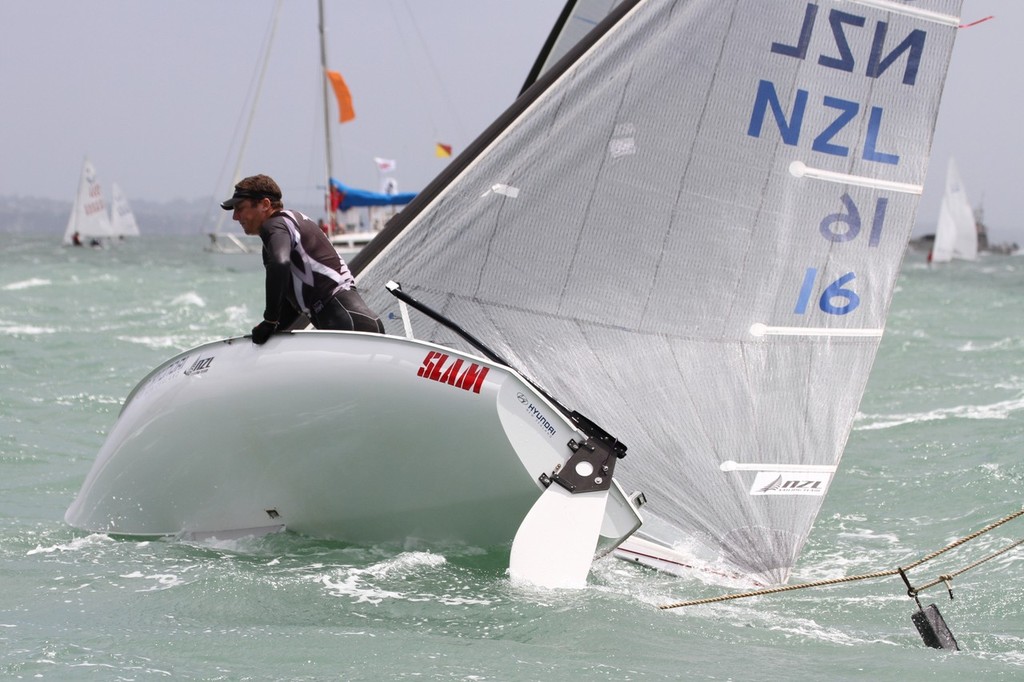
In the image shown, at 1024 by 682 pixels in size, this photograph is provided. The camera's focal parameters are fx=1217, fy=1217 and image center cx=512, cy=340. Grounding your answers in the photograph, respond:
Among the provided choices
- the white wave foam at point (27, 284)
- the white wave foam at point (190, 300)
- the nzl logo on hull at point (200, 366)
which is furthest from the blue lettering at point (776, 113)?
the white wave foam at point (27, 284)

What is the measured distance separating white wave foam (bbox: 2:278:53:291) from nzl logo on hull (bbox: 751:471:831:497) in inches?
884

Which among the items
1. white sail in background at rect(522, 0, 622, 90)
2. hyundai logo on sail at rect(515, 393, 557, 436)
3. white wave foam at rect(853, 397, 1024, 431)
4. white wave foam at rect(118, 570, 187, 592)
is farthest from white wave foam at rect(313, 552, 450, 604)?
white wave foam at rect(853, 397, 1024, 431)

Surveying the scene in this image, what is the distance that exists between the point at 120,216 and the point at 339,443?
68813 millimetres

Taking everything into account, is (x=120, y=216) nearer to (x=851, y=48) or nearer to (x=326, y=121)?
(x=326, y=121)

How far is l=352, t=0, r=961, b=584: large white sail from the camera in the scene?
194 inches

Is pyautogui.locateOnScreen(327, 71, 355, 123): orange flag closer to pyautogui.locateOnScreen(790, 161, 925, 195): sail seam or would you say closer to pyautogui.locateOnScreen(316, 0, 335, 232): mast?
pyautogui.locateOnScreen(316, 0, 335, 232): mast

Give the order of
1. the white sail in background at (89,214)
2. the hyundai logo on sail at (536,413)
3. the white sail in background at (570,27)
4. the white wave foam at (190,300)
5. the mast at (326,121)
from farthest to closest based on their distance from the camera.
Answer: the white sail in background at (89,214) < the mast at (326,121) < the white wave foam at (190,300) < the white sail in background at (570,27) < the hyundai logo on sail at (536,413)

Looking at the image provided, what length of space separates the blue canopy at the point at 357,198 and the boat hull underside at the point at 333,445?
28.3 meters

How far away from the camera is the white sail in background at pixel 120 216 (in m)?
67.9

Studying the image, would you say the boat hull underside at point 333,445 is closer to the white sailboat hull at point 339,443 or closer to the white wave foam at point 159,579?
the white sailboat hull at point 339,443

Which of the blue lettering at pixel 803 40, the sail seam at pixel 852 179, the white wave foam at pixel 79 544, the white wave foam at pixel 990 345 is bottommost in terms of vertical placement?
the white wave foam at pixel 79 544

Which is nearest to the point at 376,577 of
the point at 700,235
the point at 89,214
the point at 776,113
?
the point at 700,235

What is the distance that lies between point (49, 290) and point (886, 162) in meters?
22.3

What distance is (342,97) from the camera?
33.4 m
